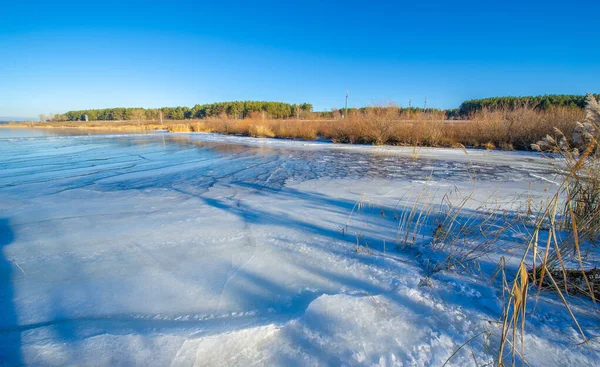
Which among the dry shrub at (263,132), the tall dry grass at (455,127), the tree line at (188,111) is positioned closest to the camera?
the tall dry grass at (455,127)

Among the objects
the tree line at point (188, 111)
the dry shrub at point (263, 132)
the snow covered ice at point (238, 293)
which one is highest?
the tree line at point (188, 111)

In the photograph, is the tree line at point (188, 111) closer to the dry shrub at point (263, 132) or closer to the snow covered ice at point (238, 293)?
the dry shrub at point (263, 132)

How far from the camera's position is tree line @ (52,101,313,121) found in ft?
156

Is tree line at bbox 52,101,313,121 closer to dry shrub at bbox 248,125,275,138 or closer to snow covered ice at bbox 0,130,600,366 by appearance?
dry shrub at bbox 248,125,275,138

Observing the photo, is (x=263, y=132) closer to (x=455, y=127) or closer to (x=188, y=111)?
(x=455, y=127)

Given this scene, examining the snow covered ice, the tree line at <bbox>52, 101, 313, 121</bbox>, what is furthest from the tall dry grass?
the tree line at <bbox>52, 101, 313, 121</bbox>

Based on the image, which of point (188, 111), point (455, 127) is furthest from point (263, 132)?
point (188, 111)

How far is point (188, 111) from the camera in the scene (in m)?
62.6

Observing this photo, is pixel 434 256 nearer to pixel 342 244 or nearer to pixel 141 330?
pixel 342 244

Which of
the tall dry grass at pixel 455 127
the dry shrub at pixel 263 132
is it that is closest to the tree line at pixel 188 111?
the dry shrub at pixel 263 132

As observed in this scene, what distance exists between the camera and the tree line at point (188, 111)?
156 feet

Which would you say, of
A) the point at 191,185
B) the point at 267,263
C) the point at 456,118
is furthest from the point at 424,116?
the point at 267,263

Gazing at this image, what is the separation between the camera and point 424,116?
11.9m

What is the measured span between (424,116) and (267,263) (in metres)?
12.3
